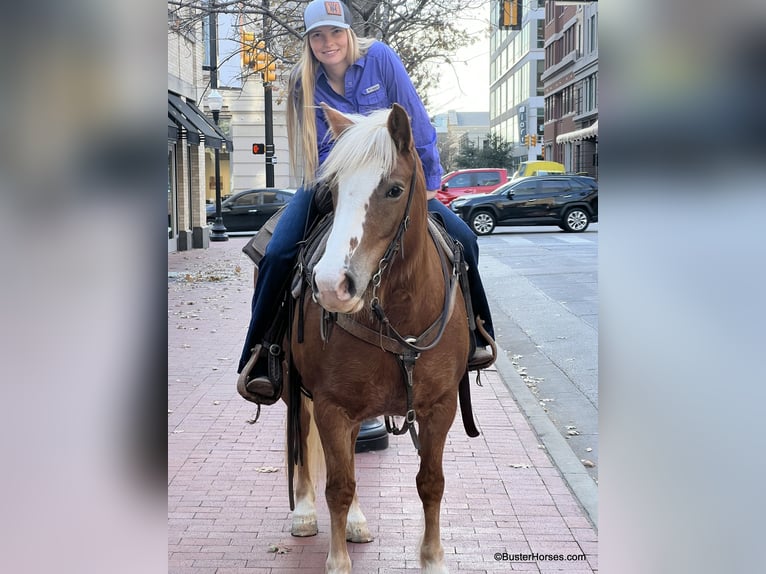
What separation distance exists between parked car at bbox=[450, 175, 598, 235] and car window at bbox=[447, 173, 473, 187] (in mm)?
6126

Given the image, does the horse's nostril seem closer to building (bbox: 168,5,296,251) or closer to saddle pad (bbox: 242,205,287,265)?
saddle pad (bbox: 242,205,287,265)

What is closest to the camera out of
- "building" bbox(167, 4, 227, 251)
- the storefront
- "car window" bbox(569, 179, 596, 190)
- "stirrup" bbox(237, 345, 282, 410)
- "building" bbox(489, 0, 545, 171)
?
"stirrup" bbox(237, 345, 282, 410)

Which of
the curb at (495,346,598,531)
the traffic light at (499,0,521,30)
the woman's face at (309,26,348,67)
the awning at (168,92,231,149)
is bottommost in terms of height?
the curb at (495,346,598,531)

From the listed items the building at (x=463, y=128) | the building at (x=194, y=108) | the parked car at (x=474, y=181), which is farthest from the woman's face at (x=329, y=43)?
the building at (x=463, y=128)

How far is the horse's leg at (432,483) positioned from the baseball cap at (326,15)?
6.35ft

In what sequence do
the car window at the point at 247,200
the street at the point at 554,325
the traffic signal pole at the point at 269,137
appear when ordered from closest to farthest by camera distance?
1. the street at the point at 554,325
2. the traffic signal pole at the point at 269,137
3. the car window at the point at 247,200

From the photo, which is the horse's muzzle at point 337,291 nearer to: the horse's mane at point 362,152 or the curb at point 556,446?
the horse's mane at point 362,152

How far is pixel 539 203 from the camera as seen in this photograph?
93.3 feet

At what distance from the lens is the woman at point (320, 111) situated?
3.91m

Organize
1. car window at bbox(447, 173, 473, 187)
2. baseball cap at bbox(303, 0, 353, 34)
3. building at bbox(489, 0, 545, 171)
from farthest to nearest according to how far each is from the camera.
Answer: building at bbox(489, 0, 545, 171)
car window at bbox(447, 173, 473, 187)
baseball cap at bbox(303, 0, 353, 34)

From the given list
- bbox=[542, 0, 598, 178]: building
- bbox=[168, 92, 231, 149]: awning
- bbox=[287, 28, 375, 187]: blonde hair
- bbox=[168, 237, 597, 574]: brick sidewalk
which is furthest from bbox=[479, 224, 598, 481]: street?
bbox=[542, 0, 598, 178]: building

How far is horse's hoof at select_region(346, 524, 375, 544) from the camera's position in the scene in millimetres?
4547
